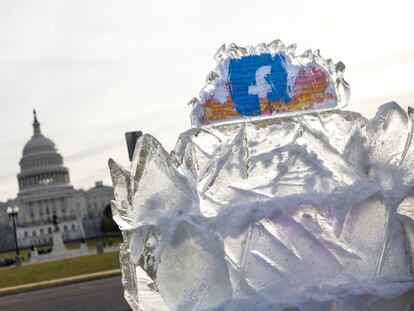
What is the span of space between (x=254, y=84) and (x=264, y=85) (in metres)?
0.09

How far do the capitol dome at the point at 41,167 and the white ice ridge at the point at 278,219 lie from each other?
455ft

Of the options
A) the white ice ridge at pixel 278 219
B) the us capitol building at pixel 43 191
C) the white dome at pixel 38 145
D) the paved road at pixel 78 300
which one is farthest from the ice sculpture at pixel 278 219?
the white dome at pixel 38 145

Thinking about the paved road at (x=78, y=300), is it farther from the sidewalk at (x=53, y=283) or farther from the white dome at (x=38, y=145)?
the white dome at (x=38, y=145)

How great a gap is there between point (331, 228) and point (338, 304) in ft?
1.86

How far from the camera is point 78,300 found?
45.4 ft

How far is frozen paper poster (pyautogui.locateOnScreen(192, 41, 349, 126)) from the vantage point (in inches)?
241

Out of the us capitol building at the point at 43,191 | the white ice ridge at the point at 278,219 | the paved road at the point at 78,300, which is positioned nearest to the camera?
the white ice ridge at the point at 278,219

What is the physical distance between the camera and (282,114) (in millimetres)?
6121

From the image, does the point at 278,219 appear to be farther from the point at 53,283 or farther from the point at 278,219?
the point at 53,283

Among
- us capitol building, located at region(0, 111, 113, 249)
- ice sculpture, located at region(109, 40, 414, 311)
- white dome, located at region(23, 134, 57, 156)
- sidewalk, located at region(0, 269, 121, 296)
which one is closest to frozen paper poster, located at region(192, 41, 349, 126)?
ice sculpture, located at region(109, 40, 414, 311)

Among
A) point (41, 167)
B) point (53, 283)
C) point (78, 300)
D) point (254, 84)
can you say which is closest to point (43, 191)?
point (41, 167)

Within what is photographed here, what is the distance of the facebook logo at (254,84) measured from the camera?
612 centimetres

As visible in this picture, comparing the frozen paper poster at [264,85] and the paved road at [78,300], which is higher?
the frozen paper poster at [264,85]

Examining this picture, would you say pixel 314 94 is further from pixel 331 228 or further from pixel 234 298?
pixel 234 298
